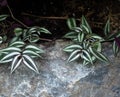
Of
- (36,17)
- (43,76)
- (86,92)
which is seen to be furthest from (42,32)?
(86,92)

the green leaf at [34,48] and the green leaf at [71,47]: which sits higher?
the green leaf at [34,48]

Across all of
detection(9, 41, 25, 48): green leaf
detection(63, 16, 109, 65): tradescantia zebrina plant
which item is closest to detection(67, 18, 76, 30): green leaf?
detection(63, 16, 109, 65): tradescantia zebrina plant

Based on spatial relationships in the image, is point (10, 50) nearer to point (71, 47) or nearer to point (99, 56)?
point (71, 47)

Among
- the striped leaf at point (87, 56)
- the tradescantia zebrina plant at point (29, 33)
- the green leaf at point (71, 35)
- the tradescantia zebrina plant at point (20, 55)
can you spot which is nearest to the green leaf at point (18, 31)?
the tradescantia zebrina plant at point (29, 33)

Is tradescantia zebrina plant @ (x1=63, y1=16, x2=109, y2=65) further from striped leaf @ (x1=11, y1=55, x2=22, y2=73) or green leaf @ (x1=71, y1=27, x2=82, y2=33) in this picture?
striped leaf @ (x1=11, y1=55, x2=22, y2=73)

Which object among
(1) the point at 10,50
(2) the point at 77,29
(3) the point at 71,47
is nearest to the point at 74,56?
(3) the point at 71,47

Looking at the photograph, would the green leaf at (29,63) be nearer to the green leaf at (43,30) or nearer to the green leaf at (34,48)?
the green leaf at (34,48)
